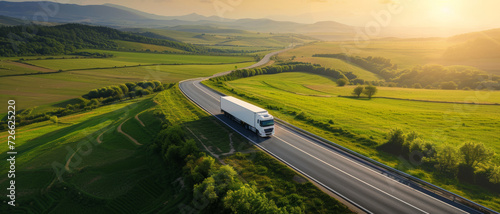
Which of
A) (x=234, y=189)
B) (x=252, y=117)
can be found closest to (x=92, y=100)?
(x=252, y=117)

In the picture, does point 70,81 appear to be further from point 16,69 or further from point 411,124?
point 411,124

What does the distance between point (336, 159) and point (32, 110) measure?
90450 millimetres

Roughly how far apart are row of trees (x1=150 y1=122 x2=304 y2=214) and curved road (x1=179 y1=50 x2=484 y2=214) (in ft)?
21.9

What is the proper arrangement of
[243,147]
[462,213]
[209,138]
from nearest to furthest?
1. [462,213]
2. [243,147]
3. [209,138]

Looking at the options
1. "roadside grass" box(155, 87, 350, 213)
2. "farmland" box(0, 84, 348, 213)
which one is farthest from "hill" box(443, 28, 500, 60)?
"farmland" box(0, 84, 348, 213)

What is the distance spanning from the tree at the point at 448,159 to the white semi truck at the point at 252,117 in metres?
20.7

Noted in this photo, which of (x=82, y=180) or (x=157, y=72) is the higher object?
(x=157, y=72)

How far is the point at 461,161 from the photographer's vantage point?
82.5 feet

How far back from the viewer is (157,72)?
130 meters

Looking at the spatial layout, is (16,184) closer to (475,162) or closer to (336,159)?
(336,159)

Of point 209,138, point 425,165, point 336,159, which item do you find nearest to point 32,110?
point 209,138

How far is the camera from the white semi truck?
34816 millimetres

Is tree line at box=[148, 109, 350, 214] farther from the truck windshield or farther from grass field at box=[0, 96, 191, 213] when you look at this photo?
the truck windshield

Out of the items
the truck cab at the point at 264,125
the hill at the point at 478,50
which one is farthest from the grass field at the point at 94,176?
the hill at the point at 478,50
